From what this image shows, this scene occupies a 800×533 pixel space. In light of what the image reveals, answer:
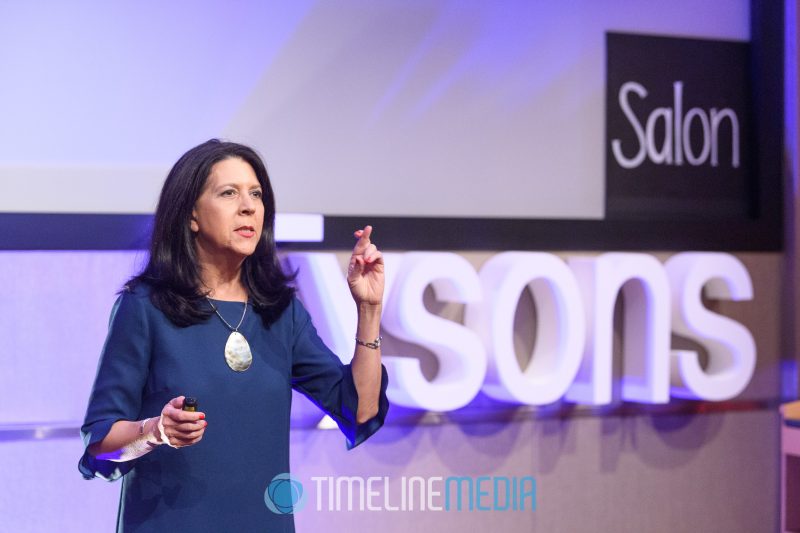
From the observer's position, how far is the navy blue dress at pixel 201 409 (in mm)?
1984

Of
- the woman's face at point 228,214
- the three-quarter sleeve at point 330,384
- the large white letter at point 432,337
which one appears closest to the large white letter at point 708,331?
the large white letter at point 432,337

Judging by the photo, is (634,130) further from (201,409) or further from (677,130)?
(201,409)

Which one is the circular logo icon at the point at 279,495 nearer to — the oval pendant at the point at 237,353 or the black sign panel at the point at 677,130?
the oval pendant at the point at 237,353

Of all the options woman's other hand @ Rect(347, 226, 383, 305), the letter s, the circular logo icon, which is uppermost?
the letter s

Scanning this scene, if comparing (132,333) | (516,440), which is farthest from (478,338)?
(132,333)

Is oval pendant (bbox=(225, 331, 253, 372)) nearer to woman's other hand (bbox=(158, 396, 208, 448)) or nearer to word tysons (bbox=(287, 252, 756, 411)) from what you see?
woman's other hand (bbox=(158, 396, 208, 448))

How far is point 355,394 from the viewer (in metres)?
2.19

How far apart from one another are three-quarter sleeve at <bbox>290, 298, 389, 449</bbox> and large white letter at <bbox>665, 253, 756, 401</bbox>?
1.77 metres

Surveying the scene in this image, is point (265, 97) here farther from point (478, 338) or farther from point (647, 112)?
point (647, 112)

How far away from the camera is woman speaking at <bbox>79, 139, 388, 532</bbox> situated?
6.53 feet

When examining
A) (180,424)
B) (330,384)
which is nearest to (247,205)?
(330,384)

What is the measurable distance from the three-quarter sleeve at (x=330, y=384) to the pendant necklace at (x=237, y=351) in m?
0.16

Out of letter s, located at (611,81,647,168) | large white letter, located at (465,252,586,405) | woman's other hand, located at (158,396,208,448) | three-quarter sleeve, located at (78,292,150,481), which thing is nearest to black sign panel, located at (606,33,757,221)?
letter s, located at (611,81,647,168)

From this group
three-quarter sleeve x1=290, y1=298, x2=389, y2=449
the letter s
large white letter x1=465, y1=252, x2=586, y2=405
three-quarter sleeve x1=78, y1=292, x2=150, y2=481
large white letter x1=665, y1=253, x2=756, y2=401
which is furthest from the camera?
the letter s
